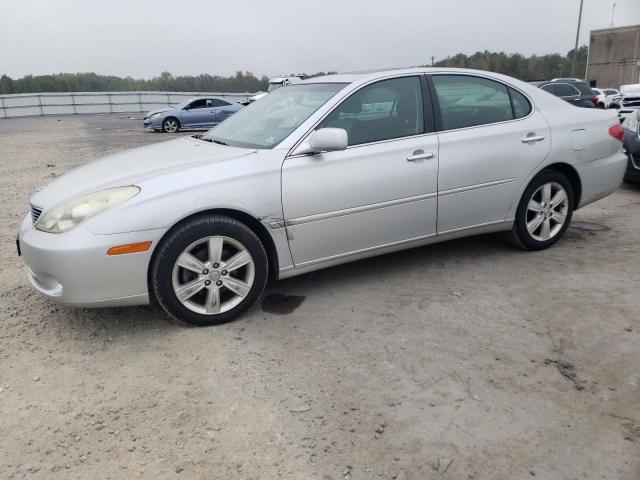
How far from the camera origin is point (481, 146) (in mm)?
4285

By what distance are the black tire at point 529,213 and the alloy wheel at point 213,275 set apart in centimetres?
244

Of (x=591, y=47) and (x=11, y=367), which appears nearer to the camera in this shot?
(x=11, y=367)

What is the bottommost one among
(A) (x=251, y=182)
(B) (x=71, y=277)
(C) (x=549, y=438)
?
(C) (x=549, y=438)

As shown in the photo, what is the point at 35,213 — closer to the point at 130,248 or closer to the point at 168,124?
the point at 130,248

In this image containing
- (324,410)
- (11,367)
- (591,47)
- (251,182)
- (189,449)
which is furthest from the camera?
(591,47)

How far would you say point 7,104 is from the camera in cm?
3453

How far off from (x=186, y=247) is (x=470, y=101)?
8.50 feet

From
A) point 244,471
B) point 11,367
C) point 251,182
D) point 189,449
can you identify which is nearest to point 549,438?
point 244,471

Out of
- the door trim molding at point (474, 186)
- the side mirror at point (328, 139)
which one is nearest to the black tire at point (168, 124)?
the door trim molding at point (474, 186)

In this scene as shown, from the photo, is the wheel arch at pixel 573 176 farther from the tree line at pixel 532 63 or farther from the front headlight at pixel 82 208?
the tree line at pixel 532 63

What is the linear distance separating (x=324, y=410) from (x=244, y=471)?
0.53m

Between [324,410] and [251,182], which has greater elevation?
[251,182]

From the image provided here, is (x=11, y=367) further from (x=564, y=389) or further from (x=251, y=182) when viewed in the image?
(x=564, y=389)

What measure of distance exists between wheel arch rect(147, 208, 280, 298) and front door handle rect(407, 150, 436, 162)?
1.20m
